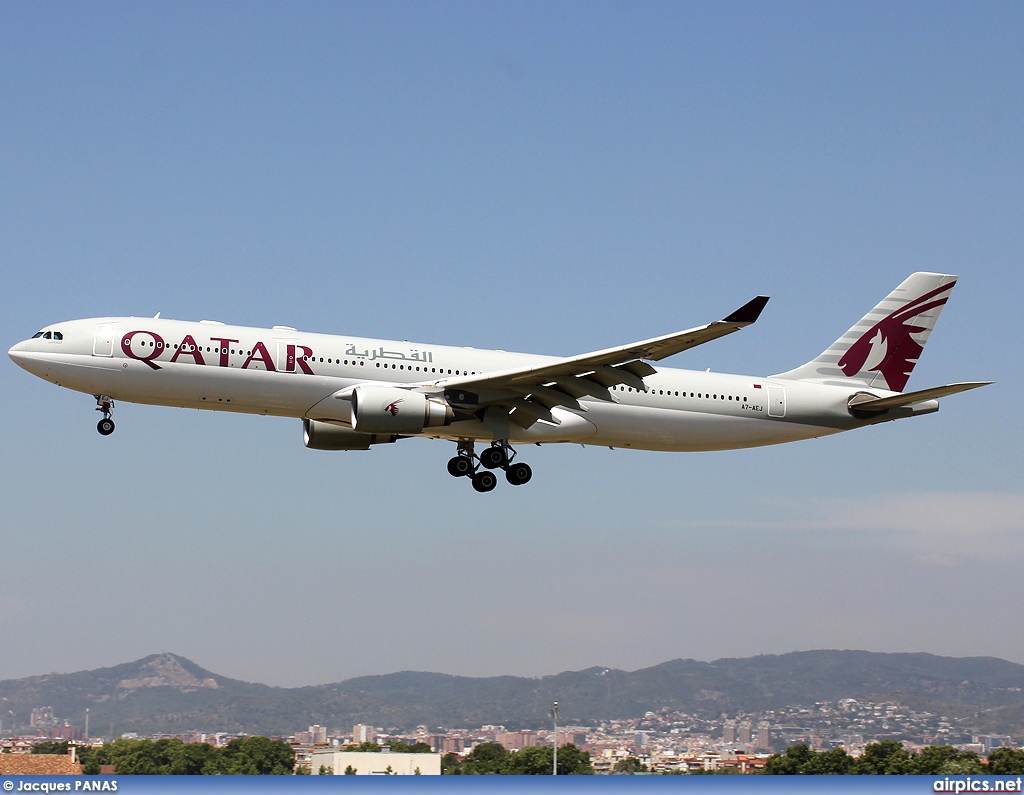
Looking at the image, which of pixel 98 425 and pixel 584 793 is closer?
pixel 584 793

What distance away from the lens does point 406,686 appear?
4464 inches

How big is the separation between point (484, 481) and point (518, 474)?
1.13 m

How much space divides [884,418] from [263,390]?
20630 mm

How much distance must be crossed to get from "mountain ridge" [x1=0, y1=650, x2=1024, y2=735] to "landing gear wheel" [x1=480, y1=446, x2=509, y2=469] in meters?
53.3

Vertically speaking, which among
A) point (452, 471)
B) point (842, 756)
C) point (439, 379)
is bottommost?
point (842, 756)

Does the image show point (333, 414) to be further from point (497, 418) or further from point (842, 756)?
point (842, 756)

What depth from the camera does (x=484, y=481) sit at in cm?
3809

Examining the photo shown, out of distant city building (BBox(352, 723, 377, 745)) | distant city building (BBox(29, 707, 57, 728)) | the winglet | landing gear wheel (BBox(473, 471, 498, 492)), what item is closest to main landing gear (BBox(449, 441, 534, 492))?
landing gear wheel (BBox(473, 471, 498, 492))

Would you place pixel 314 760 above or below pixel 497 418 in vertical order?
below

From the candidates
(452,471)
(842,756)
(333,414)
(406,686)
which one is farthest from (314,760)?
(406,686)

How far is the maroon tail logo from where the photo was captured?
42281 millimetres

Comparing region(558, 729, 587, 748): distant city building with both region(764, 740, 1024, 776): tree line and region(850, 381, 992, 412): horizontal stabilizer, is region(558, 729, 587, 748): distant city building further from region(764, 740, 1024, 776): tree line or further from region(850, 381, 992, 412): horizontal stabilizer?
region(850, 381, 992, 412): horizontal stabilizer

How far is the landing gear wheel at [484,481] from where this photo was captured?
38062 mm

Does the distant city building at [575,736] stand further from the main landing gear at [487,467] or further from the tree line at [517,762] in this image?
the main landing gear at [487,467]
